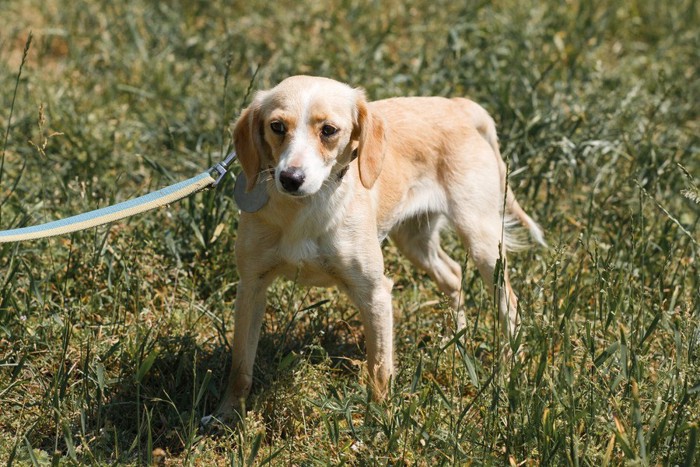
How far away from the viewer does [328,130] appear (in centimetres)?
331

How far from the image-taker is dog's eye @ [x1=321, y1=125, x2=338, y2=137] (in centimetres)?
330

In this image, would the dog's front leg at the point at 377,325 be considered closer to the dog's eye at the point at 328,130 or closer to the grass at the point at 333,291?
the grass at the point at 333,291

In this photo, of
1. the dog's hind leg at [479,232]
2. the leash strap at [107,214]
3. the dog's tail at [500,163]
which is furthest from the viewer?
the dog's tail at [500,163]

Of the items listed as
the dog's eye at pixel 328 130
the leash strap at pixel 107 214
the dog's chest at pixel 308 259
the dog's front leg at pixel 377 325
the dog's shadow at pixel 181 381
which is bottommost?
the dog's shadow at pixel 181 381

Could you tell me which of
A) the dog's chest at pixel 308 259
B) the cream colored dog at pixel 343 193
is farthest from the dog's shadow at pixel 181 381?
the dog's chest at pixel 308 259

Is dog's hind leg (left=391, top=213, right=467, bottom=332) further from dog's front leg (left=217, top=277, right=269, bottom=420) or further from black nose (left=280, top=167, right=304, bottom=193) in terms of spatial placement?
black nose (left=280, top=167, right=304, bottom=193)

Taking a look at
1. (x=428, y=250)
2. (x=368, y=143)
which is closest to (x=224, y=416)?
(x=368, y=143)

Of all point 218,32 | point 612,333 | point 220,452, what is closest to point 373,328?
point 220,452

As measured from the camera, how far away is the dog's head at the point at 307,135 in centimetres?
315

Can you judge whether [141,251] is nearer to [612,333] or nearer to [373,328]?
[373,328]

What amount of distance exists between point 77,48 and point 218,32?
879mm

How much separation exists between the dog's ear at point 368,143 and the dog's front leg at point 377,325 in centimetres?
38

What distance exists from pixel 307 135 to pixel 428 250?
51.0 inches

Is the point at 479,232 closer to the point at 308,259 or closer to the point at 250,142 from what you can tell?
the point at 308,259
